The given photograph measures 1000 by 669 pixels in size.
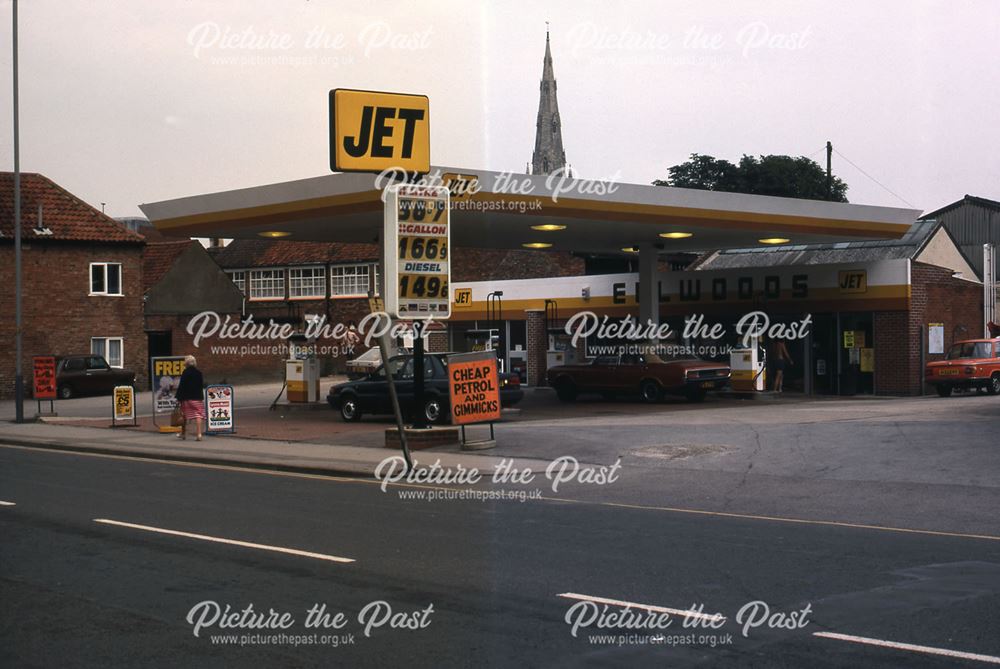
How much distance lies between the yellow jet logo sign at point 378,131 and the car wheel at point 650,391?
14.3m

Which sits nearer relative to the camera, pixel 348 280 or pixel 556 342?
pixel 556 342

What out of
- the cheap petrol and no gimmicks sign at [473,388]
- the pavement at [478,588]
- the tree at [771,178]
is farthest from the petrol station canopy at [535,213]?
the tree at [771,178]

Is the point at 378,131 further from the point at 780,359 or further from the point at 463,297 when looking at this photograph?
the point at 463,297

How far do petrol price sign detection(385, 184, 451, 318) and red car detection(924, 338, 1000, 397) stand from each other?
17686mm

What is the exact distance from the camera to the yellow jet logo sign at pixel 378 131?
625 inches

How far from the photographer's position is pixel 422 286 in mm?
17500

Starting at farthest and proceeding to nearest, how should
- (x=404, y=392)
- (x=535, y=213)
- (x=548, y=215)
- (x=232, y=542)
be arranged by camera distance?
1. (x=548, y=215)
2. (x=535, y=213)
3. (x=404, y=392)
4. (x=232, y=542)

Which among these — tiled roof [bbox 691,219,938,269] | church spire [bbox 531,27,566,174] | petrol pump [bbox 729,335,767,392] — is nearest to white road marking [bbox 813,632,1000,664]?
petrol pump [bbox 729,335,767,392]

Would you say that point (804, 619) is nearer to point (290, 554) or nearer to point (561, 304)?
point (290, 554)

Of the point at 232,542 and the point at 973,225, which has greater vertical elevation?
the point at 973,225

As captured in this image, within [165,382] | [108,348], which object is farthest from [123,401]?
[108,348]

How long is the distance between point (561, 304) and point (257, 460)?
74.8 ft

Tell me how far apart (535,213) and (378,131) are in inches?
359

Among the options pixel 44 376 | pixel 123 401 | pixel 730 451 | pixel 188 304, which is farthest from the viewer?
pixel 188 304
